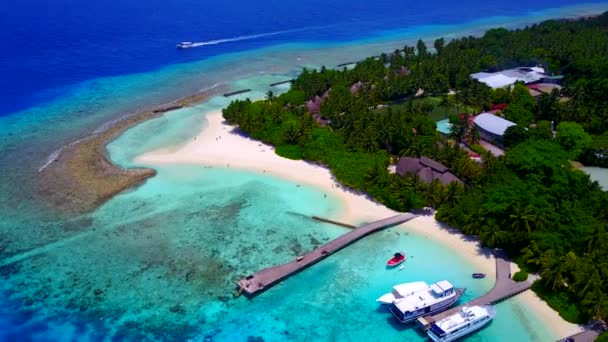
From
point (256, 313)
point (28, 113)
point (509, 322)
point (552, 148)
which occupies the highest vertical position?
point (28, 113)

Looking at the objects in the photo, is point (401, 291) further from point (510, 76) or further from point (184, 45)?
point (184, 45)

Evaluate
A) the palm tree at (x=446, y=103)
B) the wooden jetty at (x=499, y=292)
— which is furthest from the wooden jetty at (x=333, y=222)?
the palm tree at (x=446, y=103)

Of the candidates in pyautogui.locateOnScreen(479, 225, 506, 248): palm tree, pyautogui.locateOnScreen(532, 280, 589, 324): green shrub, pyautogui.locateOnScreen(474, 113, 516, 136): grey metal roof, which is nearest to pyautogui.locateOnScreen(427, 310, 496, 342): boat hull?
pyautogui.locateOnScreen(532, 280, 589, 324): green shrub

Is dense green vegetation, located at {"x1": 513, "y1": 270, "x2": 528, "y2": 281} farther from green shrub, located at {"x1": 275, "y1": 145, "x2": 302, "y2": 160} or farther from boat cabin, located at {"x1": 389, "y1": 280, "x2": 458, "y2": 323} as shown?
green shrub, located at {"x1": 275, "y1": 145, "x2": 302, "y2": 160}

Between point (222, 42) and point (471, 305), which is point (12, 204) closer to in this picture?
point (471, 305)

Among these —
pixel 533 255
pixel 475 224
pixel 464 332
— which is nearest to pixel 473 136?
pixel 475 224

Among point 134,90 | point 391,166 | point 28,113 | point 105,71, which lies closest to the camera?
point 391,166

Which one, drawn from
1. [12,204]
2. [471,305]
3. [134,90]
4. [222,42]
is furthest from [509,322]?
[222,42]
